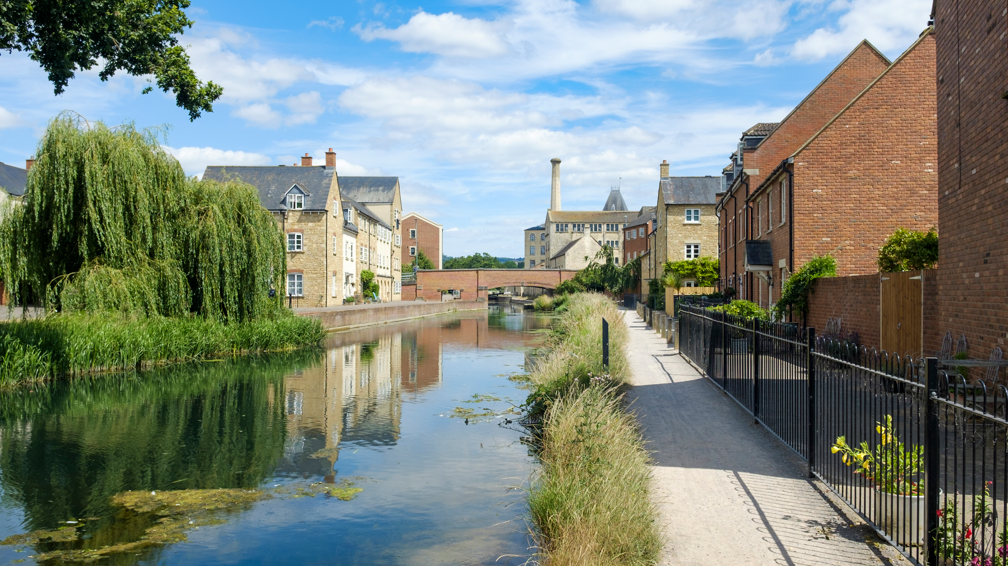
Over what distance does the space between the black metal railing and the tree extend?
9814 millimetres

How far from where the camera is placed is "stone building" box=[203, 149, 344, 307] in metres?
46.5

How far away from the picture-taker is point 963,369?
9.72m

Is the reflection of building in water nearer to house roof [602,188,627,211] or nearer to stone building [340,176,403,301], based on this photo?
stone building [340,176,403,301]

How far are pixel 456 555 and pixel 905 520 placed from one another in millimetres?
3507

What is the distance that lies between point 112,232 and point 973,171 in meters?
18.0

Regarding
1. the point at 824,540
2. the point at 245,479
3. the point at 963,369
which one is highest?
the point at 963,369

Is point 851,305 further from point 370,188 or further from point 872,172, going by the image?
point 370,188

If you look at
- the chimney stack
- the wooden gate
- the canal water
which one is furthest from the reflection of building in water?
the chimney stack

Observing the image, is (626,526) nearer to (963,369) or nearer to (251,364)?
(963,369)

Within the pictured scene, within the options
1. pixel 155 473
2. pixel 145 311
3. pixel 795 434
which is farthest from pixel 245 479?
pixel 145 311

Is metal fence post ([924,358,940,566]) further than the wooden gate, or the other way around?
the wooden gate

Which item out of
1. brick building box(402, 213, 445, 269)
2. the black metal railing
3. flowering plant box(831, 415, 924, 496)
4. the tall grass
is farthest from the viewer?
brick building box(402, 213, 445, 269)

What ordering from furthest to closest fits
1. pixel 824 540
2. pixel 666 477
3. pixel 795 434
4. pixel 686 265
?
pixel 686 265 → pixel 795 434 → pixel 666 477 → pixel 824 540

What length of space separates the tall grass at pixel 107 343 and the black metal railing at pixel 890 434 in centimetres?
1444
